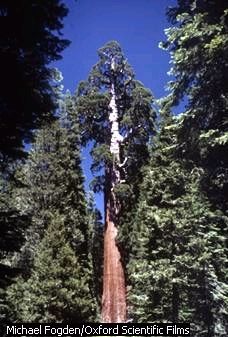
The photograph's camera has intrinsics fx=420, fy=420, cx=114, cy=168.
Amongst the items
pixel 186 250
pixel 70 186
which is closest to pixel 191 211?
pixel 186 250

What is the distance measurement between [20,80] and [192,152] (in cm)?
853

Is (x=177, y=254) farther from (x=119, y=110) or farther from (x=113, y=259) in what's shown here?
(x=119, y=110)

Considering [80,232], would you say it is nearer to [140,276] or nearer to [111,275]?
[111,275]

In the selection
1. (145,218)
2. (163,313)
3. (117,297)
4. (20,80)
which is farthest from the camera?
(117,297)

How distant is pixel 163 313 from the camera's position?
1852 cm

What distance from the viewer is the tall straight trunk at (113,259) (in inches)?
956

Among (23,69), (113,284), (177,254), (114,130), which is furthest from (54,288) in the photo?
(23,69)

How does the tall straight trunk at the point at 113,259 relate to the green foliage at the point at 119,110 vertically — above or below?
below

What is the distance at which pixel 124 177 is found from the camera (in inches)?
Result: 1110

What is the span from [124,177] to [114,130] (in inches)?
132

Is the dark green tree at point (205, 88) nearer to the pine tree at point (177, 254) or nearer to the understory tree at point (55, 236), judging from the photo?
the pine tree at point (177, 254)

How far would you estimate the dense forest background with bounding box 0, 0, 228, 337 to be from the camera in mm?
8516

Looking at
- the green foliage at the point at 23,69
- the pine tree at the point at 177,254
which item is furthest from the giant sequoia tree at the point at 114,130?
the green foliage at the point at 23,69

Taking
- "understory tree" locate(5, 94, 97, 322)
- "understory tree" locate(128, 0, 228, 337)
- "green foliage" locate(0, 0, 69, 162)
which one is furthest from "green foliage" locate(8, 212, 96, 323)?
"green foliage" locate(0, 0, 69, 162)
